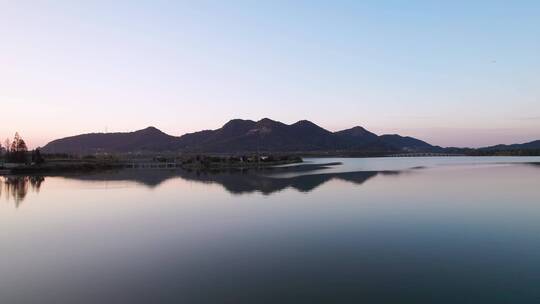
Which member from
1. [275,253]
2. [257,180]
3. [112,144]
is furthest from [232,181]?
[112,144]

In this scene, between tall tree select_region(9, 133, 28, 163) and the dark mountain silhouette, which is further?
the dark mountain silhouette

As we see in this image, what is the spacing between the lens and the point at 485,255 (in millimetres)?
10297

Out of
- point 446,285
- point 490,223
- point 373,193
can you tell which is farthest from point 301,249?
point 373,193

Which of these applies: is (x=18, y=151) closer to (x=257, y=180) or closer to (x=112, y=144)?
(x=257, y=180)

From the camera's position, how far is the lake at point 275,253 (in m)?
7.70

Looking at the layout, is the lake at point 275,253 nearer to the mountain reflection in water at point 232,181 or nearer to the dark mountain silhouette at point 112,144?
the mountain reflection in water at point 232,181

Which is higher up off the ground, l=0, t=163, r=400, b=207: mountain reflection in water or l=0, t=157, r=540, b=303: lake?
l=0, t=163, r=400, b=207: mountain reflection in water

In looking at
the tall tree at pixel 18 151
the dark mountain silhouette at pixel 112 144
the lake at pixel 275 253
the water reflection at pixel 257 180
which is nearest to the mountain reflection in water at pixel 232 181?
the water reflection at pixel 257 180

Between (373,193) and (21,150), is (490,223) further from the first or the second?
(21,150)

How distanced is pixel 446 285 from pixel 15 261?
10.6m

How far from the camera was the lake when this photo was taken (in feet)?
25.3

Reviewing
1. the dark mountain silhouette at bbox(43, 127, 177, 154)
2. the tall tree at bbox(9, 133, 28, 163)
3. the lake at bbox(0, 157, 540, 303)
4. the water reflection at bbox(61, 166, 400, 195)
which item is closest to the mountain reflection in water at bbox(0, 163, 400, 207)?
the water reflection at bbox(61, 166, 400, 195)

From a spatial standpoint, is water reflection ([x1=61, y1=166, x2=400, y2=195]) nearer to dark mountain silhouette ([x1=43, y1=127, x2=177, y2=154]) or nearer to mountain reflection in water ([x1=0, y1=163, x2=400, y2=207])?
mountain reflection in water ([x1=0, y1=163, x2=400, y2=207])

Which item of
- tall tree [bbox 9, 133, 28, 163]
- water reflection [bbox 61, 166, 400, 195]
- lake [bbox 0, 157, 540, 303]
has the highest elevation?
tall tree [bbox 9, 133, 28, 163]
